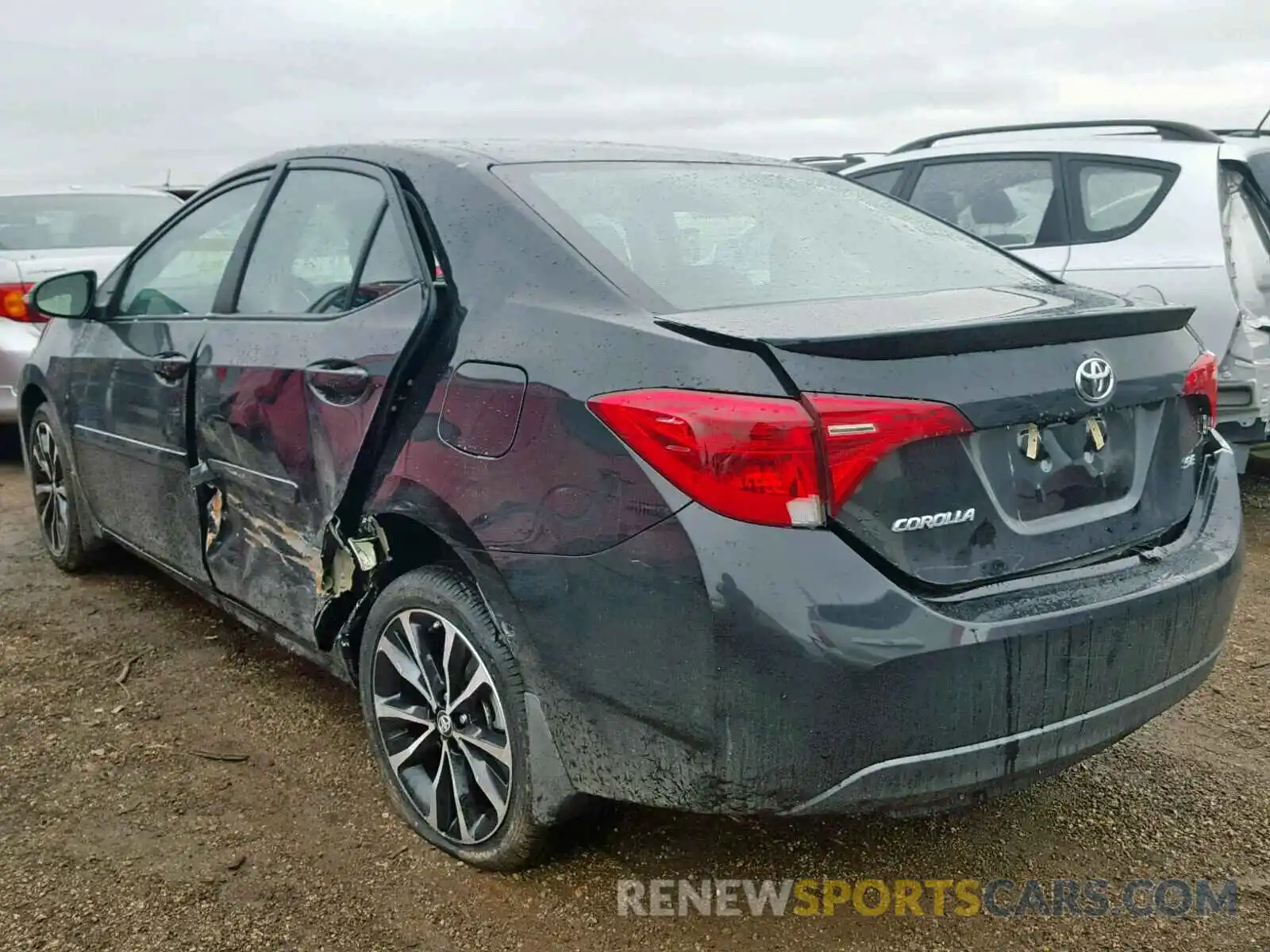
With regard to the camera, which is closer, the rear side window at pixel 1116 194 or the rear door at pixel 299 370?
the rear door at pixel 299 370

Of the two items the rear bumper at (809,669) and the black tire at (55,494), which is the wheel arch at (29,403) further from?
the rear bumper at (809,669)

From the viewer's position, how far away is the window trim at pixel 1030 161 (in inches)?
211

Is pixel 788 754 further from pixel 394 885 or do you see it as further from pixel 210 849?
pixel 210 849

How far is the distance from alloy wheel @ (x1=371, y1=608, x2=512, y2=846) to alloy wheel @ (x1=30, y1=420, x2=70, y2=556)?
7.77 feet

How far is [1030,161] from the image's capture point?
5637 millimetres

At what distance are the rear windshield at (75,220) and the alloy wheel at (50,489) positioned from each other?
259cm

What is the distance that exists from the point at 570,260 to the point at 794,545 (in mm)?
783

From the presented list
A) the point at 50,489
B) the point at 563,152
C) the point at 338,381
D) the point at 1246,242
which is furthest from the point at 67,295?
the point at 1246,242

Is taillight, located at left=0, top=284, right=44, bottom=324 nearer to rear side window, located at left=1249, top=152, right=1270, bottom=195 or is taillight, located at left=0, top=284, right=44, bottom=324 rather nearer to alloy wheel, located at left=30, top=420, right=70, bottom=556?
alloy wheel, located at left=30, top=420, right=70, bottom=556

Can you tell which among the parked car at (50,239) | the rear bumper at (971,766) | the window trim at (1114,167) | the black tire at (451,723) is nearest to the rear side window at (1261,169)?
the window trim at (1114,167)

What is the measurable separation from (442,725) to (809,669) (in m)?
0.98

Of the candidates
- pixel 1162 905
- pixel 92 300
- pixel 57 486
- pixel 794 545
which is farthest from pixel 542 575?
pixel 57 486

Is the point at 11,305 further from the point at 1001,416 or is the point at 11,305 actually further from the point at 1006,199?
the point at 1001,416

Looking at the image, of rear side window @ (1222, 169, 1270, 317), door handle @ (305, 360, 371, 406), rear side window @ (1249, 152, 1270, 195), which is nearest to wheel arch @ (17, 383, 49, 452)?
door handle @ (305, 360, 371, 406)
